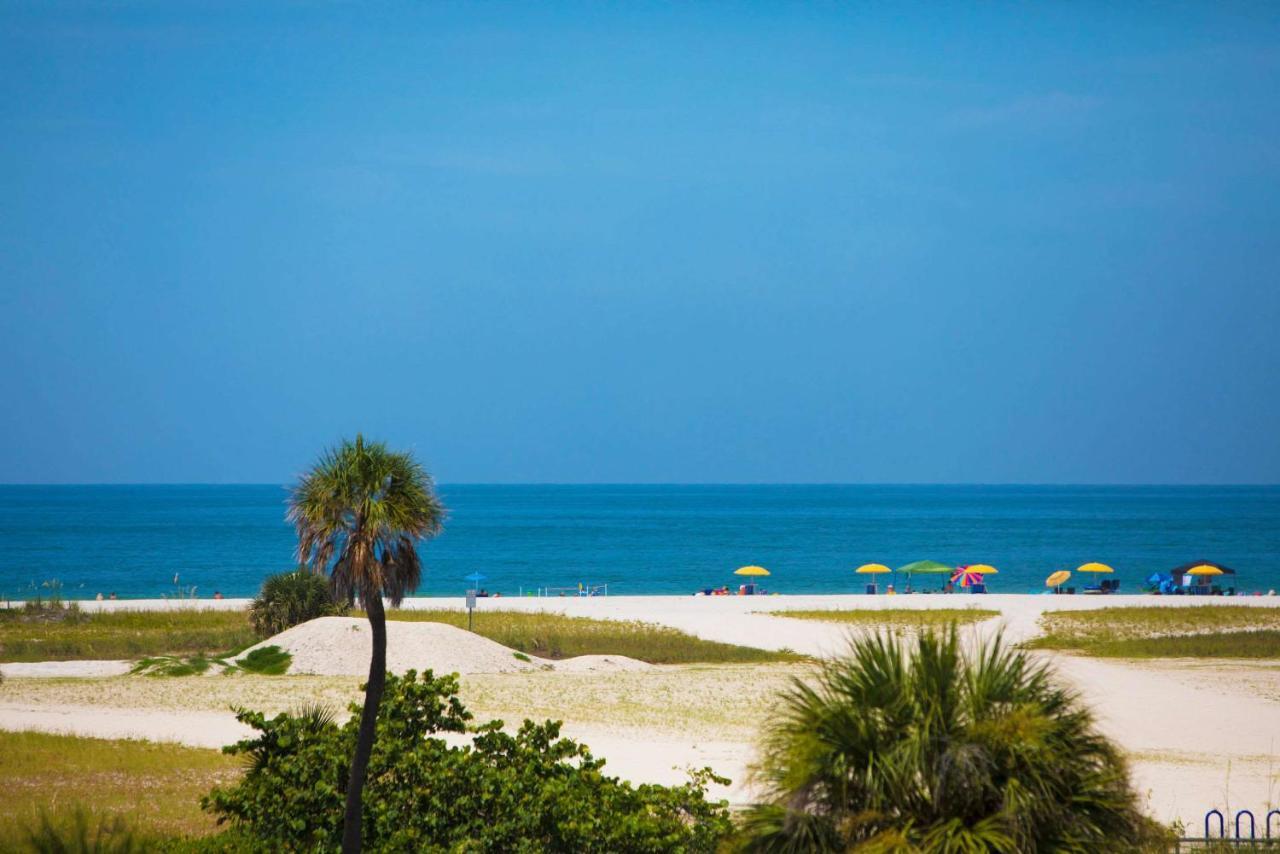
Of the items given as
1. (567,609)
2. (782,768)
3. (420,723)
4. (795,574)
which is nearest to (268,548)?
(795,574)

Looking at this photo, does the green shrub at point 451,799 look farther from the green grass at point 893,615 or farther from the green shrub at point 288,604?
the green grass at point 893,615

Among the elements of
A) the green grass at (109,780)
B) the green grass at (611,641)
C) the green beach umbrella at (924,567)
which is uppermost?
the green beach umbrella at (924,567)

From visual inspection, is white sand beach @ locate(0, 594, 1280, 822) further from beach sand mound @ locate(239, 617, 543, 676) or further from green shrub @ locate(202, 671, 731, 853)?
green shrub @ locate(202, 671, 731, 853)

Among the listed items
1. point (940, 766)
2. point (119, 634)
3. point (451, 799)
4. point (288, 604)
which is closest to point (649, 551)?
point (119, 634)

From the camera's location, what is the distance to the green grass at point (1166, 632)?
4150 cm

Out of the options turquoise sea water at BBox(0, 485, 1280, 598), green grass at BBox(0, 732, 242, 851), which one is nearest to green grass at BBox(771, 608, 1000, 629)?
turquoise sea water at BBox(0, 485, 1280, 598)

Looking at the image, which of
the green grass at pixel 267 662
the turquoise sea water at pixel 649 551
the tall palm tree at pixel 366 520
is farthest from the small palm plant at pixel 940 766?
the turquoise sea water at pixel 649 551

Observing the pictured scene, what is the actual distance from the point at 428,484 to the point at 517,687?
2241cm

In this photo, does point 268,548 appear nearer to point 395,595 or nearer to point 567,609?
point 567,609

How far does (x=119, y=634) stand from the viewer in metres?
46.1

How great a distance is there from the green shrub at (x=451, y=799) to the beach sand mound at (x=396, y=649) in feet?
67.6

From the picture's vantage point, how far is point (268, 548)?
5354 inches

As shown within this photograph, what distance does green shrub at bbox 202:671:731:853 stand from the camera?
13.9 m

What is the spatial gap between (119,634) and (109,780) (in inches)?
1091
